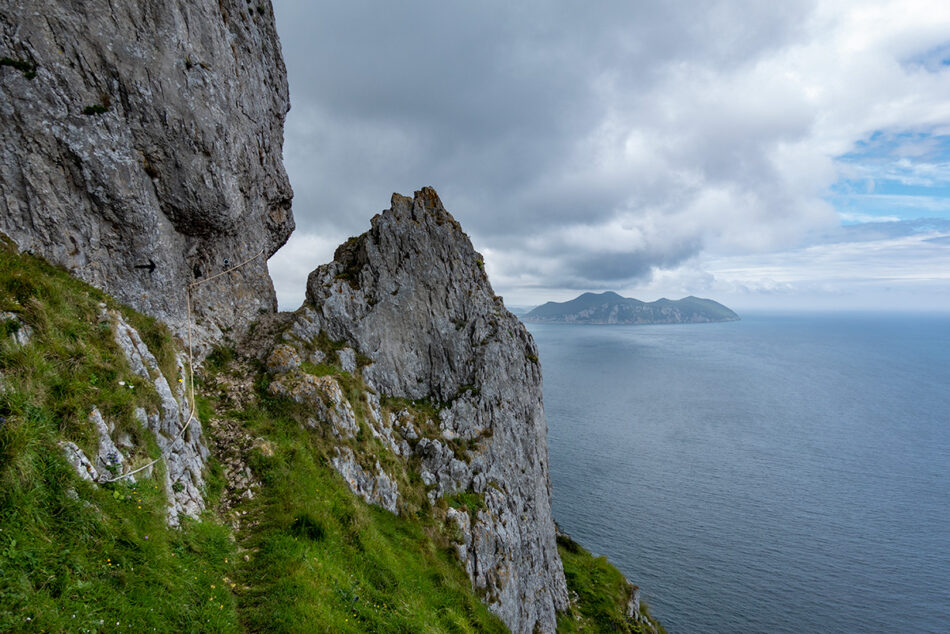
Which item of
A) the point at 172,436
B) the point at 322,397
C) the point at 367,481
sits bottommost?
the point at 367,481

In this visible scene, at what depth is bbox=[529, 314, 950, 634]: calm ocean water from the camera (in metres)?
52.1

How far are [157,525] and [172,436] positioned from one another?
156 inches

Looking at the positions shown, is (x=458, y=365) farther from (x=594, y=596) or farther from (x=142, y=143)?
(x=594, y=596)

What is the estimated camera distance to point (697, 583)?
5478cm

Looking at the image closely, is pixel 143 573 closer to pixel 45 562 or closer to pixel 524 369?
pixel 45 562

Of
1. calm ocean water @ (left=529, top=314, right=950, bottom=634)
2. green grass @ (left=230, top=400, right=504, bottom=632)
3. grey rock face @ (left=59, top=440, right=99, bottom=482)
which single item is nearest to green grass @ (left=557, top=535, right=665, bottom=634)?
calm ocean water @ (left=529, top=314, right=950, bottom=634)

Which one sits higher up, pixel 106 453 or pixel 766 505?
pixel 106 453

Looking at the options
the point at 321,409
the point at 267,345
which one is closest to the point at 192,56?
the point at 267,345

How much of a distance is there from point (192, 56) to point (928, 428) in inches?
6458

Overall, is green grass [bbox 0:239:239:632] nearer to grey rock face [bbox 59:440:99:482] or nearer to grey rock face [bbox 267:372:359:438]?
grey rock face [bbox 59:440:99:482]

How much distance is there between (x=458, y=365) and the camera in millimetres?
33094

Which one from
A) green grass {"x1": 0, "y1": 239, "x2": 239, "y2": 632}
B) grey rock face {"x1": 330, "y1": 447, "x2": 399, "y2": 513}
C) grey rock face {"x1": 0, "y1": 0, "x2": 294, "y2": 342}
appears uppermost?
grey rock face {"x1": 0, "y1": 0, "x2": 294, "y2": 342}

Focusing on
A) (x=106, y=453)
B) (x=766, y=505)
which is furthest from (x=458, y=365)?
(x=766, y=505)

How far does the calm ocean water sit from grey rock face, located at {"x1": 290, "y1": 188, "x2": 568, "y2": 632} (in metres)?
29.7
